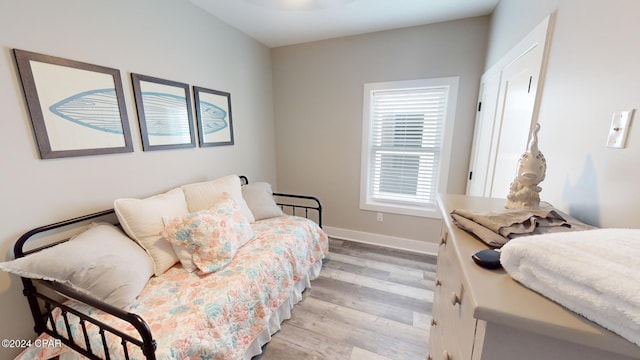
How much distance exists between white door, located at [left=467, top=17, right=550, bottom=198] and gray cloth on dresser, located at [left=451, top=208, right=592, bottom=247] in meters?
0.80

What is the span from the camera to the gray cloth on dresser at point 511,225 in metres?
0.68

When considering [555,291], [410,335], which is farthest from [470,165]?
[555,291]

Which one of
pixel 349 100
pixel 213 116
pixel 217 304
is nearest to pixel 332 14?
pixel 349 100

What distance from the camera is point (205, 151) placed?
2365 mm

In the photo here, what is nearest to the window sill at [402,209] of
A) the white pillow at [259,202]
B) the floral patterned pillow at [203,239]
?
the white pillow at [259,202]

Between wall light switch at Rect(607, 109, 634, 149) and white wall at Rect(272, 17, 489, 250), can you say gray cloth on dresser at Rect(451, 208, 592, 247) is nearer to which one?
wall light switch at Rect(607, 109, 634, 149)

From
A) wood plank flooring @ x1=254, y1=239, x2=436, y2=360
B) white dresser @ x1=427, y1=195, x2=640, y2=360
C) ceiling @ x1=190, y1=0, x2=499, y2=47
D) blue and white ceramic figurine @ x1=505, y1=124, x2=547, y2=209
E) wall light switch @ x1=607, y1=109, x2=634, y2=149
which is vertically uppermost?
ceiling @ x1=190, y1=0, x2=499, y2=47

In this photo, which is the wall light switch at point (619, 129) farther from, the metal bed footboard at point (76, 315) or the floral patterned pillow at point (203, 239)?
the floral patterned pillow at point (203, 239)

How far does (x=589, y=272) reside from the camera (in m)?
0.39

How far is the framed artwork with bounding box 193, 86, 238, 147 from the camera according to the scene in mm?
2254

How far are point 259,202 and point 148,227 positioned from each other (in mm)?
1059

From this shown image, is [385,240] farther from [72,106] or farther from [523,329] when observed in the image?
[72,106]

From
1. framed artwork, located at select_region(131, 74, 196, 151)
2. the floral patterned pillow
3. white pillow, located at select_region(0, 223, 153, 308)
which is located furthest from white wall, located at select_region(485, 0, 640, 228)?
framed artwork, located at select_region(131, 74, 196, 151)

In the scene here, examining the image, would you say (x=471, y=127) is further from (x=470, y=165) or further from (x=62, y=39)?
(x=62, y=39)
